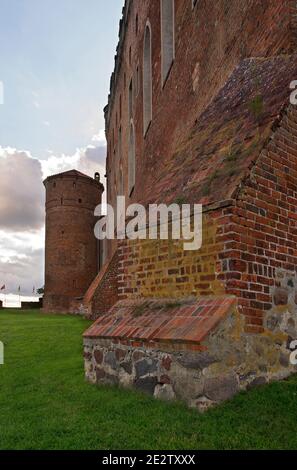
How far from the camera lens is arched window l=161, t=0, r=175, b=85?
404 inches

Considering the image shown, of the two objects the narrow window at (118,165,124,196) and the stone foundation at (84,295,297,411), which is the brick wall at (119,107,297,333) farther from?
the narrow window at (118,165,124,196)

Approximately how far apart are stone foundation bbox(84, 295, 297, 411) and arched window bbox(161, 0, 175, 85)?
7378 mm

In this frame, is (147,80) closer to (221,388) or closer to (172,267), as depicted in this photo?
(172,267)

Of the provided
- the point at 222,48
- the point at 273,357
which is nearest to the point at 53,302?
the point at 222,48

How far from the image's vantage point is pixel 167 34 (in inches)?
410

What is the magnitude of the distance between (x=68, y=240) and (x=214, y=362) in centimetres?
2851

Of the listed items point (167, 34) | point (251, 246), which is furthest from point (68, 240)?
point (251, 246)

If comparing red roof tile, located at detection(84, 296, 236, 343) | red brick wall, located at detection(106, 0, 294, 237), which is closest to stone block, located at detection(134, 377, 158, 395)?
red roof tile, located at detection(84, 296, 236, 343)

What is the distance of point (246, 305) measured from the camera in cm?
387

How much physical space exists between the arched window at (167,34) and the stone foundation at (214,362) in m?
7.38

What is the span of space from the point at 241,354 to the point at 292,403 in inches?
20.2

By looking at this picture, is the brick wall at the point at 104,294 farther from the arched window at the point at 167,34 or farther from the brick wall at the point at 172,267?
the brick wall at the point at 172,267

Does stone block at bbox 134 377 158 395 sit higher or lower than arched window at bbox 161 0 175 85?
lower

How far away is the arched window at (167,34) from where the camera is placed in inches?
404
